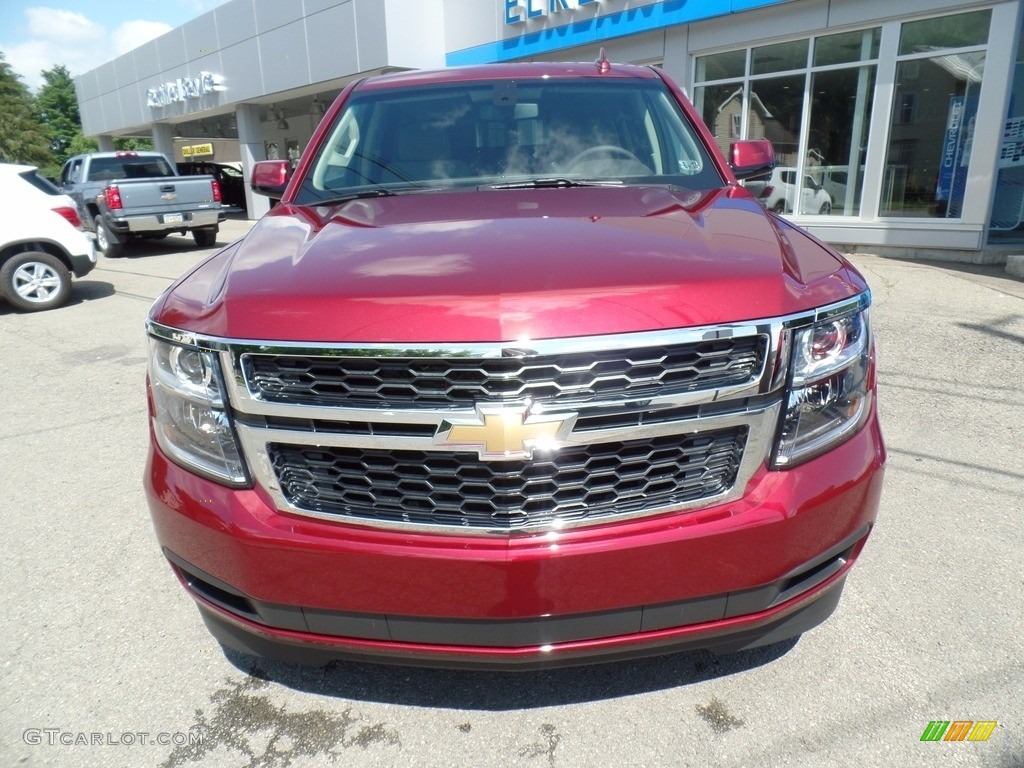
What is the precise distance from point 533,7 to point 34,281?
10.6 metres

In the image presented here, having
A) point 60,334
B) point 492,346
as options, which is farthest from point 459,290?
point 60,334

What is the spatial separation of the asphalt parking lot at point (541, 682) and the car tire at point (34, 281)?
21.1ft

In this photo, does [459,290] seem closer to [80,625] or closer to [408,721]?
[408,721]

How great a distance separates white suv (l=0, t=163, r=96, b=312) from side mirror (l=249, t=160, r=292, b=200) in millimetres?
7114

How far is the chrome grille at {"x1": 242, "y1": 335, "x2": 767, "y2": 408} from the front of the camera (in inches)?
59.9

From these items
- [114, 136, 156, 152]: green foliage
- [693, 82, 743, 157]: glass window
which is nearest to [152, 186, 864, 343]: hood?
[693, 82, 743, 157]: glass window

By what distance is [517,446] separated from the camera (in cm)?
154

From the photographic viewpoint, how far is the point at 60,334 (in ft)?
24.6

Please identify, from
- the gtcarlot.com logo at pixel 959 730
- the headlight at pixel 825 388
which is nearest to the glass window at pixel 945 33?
the headlight at pixel 825 388

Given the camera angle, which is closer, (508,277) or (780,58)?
(508,277)

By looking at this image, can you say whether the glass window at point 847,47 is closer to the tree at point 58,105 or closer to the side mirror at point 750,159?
the side mirror at point 750,159

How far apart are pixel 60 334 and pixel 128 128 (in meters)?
29.2

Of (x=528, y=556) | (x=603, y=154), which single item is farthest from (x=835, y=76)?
(x=528, y=556)

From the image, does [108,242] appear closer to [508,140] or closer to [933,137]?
[508,140]
